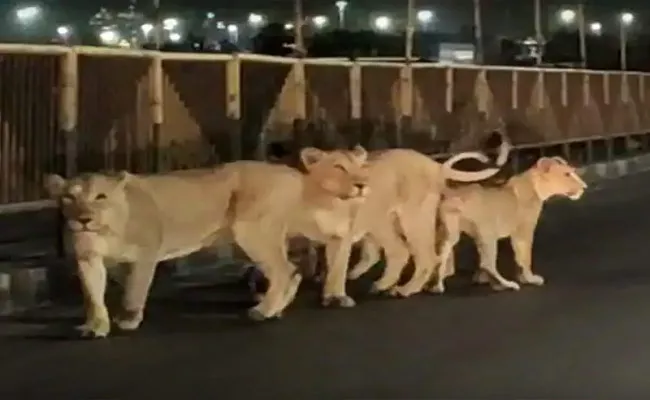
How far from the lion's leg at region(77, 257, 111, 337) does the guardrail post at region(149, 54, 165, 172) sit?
474cm

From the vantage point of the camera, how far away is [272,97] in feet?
54.1

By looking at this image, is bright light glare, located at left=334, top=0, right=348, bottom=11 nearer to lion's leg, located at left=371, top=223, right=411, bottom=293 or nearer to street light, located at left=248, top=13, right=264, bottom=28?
street light, located at left=248, top=13, right=264, bottom=28

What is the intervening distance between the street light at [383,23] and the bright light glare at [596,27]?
1307 centimetres

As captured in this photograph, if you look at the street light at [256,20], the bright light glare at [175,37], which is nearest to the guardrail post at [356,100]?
the bright light glare at [175,37]

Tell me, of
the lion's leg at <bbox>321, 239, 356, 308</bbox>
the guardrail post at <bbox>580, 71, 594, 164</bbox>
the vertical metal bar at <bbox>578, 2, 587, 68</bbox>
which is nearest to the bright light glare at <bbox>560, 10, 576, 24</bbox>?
the vertical metal bar at <bbox>578, 2, 587, 68</bbox>

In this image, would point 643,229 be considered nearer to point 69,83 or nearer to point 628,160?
point 69,83

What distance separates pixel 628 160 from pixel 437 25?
999 centimetres

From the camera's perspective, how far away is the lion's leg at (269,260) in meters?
10.5

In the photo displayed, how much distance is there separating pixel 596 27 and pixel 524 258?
36.5 m

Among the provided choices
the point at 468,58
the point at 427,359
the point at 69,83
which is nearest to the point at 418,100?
the point at 69,83

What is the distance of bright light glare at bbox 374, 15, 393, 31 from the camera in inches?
1393

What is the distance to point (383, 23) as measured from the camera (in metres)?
35.9

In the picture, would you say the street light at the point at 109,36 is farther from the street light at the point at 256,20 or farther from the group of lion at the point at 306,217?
the group of lion at the point at 306,217

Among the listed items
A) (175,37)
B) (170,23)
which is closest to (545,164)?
(175,37)
